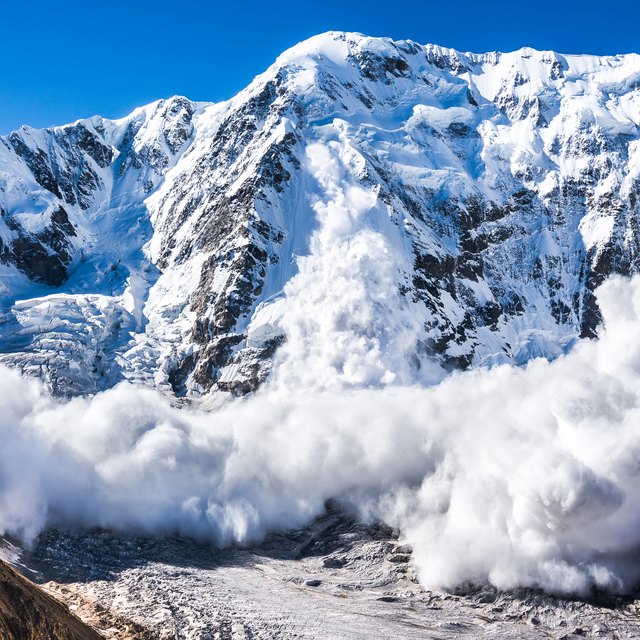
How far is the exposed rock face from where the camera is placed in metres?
118

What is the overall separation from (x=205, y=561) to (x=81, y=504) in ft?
105

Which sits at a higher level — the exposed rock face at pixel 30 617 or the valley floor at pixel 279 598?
the valley floor at pixel 279 598

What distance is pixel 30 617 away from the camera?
12156cm

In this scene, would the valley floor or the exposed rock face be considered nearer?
the exposed rock face

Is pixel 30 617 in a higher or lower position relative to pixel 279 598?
lower

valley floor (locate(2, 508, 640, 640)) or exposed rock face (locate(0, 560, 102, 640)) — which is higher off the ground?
valley floor (locate(2, 508, 640, 640))

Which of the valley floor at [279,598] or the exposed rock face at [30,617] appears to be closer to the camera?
the exposed rock face at [30,617]

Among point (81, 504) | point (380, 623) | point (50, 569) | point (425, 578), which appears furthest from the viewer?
point (81, 504)

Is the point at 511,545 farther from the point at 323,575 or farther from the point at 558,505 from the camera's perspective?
the point at 323,575

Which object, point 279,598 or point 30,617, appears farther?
point 279,598

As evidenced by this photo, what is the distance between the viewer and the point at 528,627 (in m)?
160

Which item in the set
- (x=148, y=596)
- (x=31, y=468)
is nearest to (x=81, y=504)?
(x=31, y=468)

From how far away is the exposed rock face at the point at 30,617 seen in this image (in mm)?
117875

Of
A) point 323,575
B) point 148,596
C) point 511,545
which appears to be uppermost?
point 511,545
